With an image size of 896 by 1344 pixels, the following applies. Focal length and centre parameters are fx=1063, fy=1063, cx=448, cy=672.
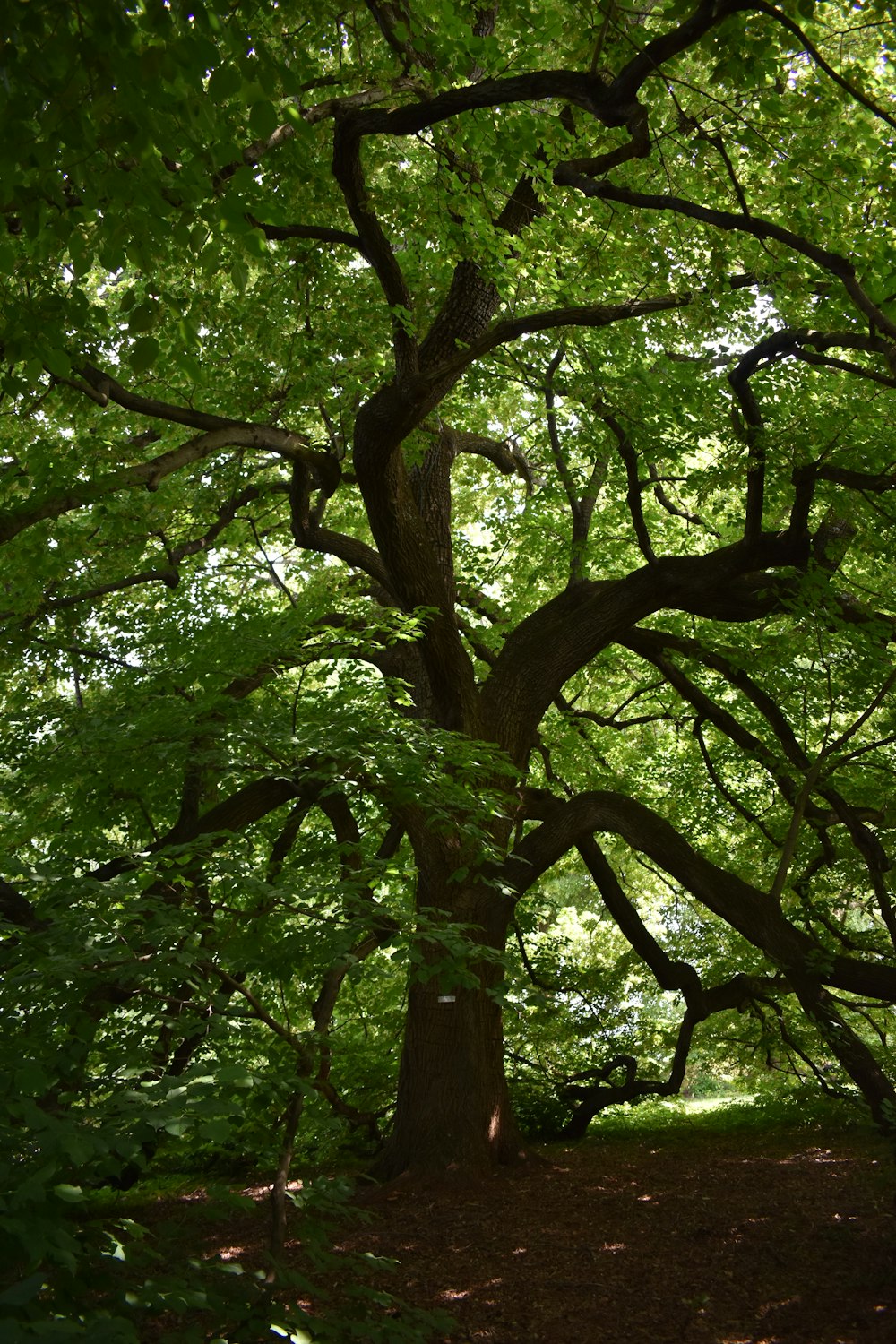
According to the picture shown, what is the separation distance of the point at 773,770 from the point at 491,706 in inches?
103

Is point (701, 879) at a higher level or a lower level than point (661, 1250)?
higher

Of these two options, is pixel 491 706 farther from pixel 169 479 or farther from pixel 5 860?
pixel 5 860

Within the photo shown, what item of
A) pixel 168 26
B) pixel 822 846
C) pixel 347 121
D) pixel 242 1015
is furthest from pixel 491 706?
pixel 168 26

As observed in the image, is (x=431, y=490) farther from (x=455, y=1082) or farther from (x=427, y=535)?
(x=455, y=1082)

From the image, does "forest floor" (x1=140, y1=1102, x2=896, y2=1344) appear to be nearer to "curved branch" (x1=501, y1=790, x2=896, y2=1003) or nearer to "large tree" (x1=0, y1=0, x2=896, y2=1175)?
"large tree" (x1=0, y1=0, x2=896, y2=1175)

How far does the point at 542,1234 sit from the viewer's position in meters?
6.73

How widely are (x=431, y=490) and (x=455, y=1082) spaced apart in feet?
17.1

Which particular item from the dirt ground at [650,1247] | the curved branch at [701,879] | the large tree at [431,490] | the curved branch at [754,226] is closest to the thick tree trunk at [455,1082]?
the large tree at [431,490]

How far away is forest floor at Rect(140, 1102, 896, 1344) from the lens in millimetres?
5195

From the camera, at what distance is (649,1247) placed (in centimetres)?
639

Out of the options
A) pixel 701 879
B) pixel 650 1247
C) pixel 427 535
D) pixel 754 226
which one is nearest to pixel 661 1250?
pixel 650 1247

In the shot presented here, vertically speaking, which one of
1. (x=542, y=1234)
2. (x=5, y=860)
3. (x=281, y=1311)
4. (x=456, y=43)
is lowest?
(x=281, y=1311)

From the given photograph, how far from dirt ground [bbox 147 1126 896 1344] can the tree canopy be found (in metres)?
0.78

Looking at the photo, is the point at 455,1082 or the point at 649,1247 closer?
the point at 649,1247
